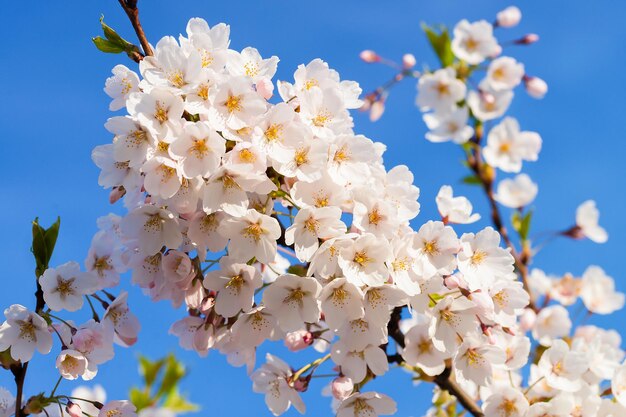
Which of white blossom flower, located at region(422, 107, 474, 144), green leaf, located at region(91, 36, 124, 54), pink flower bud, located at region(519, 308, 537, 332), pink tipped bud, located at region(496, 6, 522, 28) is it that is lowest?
green leaf, located at region(91, 36, 124, 54)

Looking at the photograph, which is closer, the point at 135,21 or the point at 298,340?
the point at 135,21

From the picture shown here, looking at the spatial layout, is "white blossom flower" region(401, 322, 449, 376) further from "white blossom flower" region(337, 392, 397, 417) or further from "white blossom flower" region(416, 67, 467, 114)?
"white blossom flower" region(416, 67, 467, 114)

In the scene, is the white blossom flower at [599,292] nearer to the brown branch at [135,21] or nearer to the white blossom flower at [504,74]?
the white blossom flower at [504,74]

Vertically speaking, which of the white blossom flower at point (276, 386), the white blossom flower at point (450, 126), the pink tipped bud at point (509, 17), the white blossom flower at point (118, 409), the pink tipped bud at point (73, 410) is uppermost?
the pink tipped bud at point (509, 17)

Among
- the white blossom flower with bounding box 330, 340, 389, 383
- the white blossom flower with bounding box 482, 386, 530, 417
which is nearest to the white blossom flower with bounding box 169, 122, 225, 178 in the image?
the white blossom flower with bounding box 330, 340, 389, 383

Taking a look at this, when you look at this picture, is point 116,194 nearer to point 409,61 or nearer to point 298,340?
point 298,340

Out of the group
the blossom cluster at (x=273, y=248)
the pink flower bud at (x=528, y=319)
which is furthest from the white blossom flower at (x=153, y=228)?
the pink flower bud at (x=528, y=319)

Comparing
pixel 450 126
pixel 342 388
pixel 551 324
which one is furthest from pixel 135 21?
pixel 551 324
